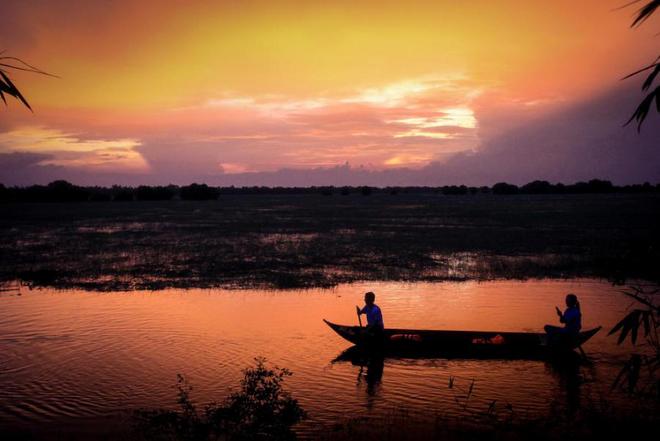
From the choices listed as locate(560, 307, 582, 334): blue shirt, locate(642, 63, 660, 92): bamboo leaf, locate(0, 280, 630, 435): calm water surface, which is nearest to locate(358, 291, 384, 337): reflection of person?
locate(0, 280, 630, 435): calm water surface

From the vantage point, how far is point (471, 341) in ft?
46.3

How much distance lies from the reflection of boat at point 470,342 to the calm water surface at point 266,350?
1.28 feet

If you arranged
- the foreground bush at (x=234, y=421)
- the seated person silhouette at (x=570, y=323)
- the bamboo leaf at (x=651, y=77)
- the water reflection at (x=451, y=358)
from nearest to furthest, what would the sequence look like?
the bamboo leaf at (x=651, y=77), the foreground bush at (x=234, y=421), the water reflection at (x=451, y=358), the seated person silhouette at (x=570, y=323)

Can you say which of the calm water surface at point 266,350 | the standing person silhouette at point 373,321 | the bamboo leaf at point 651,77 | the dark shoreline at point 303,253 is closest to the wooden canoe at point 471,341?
the standing person silhouette at point 373,321

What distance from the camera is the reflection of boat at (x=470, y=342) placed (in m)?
13.8

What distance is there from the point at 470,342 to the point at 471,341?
0.05 m

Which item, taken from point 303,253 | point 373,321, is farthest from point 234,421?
point 303,253

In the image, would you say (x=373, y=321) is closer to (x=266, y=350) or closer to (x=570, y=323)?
(x=266, y=350)

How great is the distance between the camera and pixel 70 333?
16.8 m

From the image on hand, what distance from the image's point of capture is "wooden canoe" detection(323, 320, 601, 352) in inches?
543

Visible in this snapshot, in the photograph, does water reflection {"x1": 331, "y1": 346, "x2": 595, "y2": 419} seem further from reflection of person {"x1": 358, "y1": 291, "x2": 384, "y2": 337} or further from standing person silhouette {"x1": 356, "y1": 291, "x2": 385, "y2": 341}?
reflection of person {"x1": 358, "y1": 291, "x2": 384, "y2": 337}

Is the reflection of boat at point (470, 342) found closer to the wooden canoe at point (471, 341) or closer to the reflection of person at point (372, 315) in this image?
the wooden canoe at point (471, 341)

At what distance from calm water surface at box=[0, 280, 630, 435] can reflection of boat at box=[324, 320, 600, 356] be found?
390mm

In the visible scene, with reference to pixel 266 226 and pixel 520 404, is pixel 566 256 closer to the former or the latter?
pixel 520 404
